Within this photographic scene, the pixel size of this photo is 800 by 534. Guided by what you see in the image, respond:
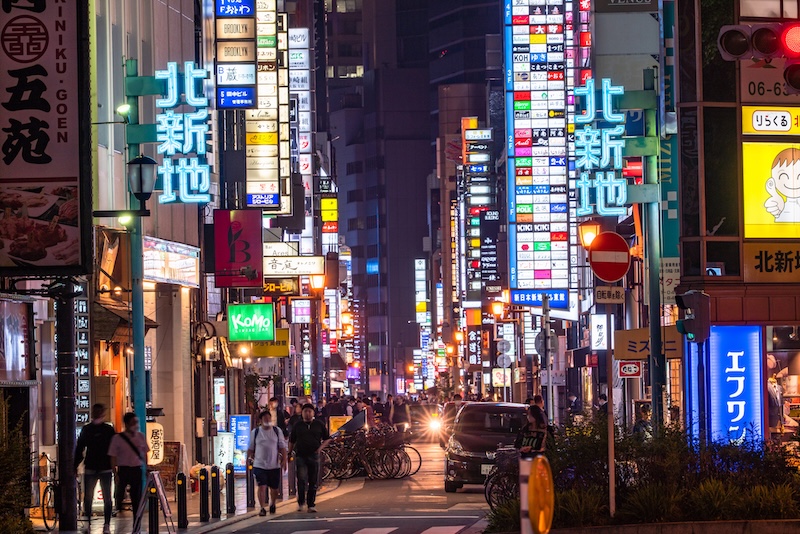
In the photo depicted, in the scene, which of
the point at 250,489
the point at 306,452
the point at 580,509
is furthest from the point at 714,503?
the point at 250,489

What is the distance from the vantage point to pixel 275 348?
138 ft

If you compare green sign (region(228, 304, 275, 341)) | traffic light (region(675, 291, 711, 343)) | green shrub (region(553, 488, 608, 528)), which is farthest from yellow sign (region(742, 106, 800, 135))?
green sign (region(228, 304, 275, 341))

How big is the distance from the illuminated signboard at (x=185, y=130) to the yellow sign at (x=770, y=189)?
1057 cm

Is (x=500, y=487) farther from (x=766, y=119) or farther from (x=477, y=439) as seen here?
(x=766, y=119)

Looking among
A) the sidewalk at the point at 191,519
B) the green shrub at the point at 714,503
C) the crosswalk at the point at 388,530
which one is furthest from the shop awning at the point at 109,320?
the green shrub at the point at 714,503

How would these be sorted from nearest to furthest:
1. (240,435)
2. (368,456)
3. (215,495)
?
(215,495) < (368,456) < (240,435)

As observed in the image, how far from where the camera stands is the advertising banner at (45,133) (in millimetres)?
19469

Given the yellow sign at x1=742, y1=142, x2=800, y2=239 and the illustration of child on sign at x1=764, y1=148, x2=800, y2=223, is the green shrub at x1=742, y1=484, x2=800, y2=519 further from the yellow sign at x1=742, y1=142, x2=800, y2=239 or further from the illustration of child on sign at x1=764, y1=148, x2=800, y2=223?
Answer: the illustration of child on sign at x1=764, y1=148, x2=800, y2=223

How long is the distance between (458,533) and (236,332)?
17.6 meters

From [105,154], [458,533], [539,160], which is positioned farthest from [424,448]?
[458,533]

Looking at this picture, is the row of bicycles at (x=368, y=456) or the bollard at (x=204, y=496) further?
the row of bicycles at (x=368, y=456)

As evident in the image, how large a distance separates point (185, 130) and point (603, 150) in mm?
9741

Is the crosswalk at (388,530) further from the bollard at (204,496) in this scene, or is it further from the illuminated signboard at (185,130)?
the illuminated signboard at (185,130)

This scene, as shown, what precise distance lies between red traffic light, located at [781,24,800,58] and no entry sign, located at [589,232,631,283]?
294 cm
